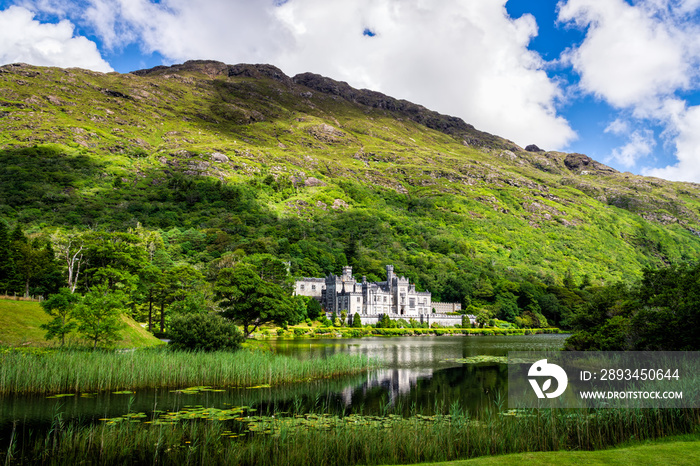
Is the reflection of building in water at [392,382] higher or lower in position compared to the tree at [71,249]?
lower

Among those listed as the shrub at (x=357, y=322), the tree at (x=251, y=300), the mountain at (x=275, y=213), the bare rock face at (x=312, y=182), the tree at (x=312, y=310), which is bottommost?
the shrub at (x=357, y=322)

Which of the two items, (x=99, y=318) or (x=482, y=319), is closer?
(x=99, y=318)

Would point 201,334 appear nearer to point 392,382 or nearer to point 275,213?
point 392,382

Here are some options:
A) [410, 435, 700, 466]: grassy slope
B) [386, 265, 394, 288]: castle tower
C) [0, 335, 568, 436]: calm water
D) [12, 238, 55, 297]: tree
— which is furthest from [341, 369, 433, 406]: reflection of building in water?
[386, 265, 394, 288]: castle tower

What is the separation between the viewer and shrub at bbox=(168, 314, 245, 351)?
27656 mm

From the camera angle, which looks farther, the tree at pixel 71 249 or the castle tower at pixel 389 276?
the castle tower at pixel 389 276

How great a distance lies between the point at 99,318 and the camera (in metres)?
26.2

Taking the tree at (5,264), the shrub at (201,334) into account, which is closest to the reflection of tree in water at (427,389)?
the shrub at (201,334)

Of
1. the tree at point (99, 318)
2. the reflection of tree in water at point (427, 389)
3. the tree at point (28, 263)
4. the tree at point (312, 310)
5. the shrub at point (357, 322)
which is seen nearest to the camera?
the reflection of tree in water at point (427, 389)

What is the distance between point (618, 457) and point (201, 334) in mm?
23744

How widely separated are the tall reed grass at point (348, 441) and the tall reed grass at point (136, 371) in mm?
6466

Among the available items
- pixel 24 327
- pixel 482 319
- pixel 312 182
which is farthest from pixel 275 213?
pixel 24 327

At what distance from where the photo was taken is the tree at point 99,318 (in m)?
25.6

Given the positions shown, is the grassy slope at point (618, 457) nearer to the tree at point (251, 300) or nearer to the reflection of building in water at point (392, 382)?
the reflection of building in water at point (392, 382)
